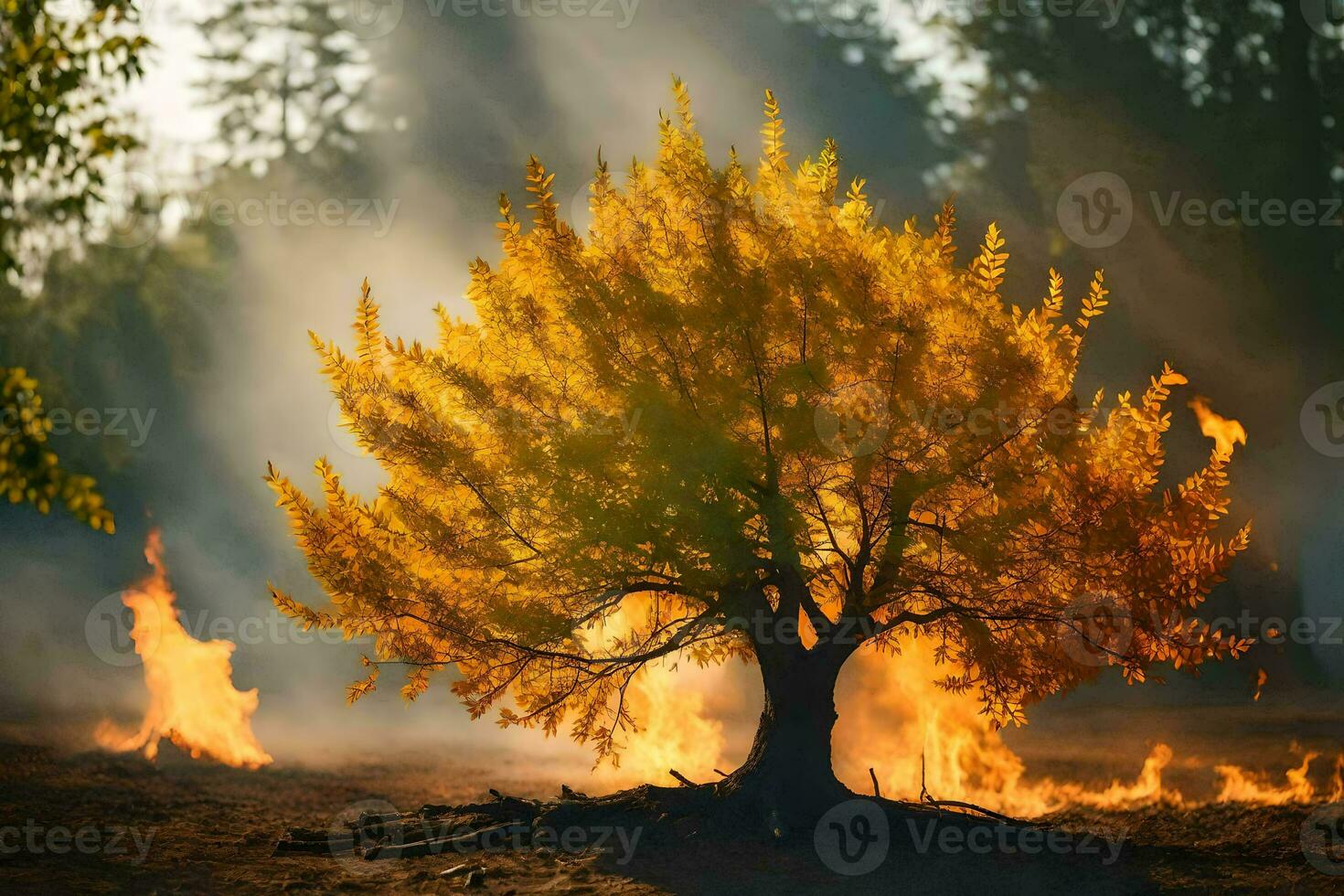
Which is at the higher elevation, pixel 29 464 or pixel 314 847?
pixel 29 464

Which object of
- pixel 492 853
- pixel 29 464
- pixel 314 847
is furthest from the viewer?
pixel 314 847

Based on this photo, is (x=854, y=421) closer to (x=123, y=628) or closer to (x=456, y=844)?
(x=456, y=844)

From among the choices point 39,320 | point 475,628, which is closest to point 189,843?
point 475,628

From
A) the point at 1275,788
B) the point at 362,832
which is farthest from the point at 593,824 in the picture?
the point at 1275,788

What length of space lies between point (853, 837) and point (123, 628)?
15814 millimetres

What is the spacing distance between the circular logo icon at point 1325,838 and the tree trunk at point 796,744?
5.13 meters

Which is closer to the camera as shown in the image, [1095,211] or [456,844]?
[456,844]

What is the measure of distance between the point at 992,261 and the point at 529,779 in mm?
10628

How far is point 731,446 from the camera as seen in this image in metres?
11.4

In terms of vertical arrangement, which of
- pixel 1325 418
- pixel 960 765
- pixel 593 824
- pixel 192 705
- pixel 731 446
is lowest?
pixel 593 824

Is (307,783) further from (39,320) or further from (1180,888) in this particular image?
(39,320)

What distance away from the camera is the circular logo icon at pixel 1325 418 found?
82.5 feet

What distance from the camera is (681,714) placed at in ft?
52.5

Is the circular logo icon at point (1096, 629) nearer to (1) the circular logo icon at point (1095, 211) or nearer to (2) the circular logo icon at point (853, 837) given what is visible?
(2) the circular logo icon at point (853, 837)
